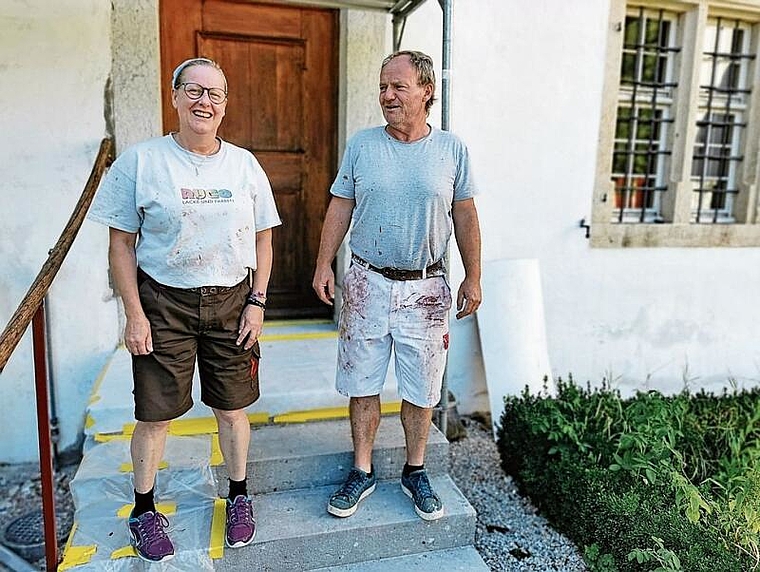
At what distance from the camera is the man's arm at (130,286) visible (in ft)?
5.82

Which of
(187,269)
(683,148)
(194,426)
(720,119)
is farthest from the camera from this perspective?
(720,119)

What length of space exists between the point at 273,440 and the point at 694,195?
360cm

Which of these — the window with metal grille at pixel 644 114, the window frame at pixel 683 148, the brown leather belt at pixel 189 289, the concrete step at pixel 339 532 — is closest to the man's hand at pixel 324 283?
the brown leather belt at pixel 189 289

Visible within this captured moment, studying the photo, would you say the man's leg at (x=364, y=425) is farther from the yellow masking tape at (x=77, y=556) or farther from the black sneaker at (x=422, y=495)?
the yellow masking tape at (x=77, y=556)

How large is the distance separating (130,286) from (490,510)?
2.01m

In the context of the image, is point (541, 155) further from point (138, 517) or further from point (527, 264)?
point (138, 517)

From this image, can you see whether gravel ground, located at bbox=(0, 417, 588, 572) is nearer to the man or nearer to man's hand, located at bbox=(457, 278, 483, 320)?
the man

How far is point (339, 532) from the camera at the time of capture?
219cm

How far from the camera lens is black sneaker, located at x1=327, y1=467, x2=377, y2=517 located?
7.38ft

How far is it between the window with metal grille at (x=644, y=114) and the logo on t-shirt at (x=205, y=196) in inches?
127

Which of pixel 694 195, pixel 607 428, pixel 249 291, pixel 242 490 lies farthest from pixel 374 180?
pixel 694 195

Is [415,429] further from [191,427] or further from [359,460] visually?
[191,427]

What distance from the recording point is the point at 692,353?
440 centimetres

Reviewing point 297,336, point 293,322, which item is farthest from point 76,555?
point 293,322
